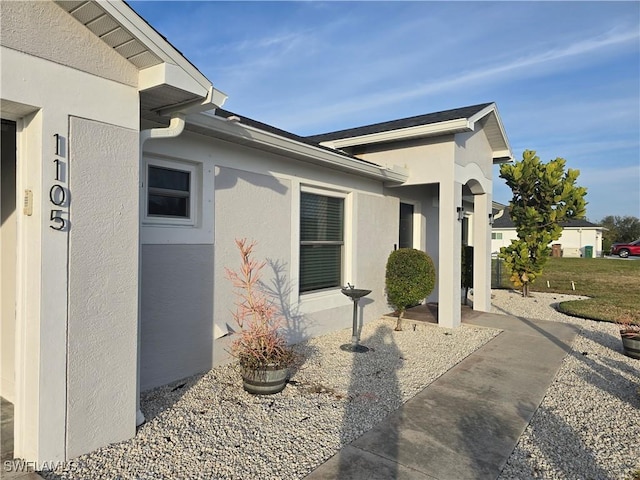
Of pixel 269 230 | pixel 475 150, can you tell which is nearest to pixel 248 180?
pixel 269 230

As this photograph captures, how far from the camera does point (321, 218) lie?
277 inches

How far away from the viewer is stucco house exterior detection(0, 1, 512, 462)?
2756 mm

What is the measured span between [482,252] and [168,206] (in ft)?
24.7

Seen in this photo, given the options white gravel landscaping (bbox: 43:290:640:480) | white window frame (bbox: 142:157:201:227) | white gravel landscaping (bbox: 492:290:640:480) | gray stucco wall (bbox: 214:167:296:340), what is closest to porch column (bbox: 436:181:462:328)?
white gravel landscaping (bbox: 43:290:640:480)

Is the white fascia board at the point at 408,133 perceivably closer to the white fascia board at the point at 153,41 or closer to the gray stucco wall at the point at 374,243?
the gray stucco wall at the point at 374,243

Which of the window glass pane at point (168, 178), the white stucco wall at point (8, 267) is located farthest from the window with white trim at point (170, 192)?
the white stucco wall at point (8, 267)

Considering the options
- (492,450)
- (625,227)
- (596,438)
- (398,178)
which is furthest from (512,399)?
(625,227)

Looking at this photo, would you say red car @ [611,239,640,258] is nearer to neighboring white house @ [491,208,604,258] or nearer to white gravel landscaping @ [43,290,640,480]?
neighboring white house @ [491,208,604,258]

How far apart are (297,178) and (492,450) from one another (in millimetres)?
4442

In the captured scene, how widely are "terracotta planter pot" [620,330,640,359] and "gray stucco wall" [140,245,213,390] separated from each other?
249 inches

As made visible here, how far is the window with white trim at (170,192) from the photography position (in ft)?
14.6

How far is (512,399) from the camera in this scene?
4418 mm

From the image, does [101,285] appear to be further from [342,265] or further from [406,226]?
[406,226]

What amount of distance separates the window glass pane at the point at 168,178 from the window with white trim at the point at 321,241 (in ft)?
7.21
